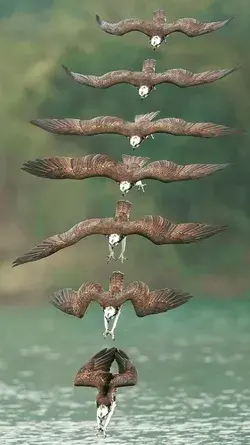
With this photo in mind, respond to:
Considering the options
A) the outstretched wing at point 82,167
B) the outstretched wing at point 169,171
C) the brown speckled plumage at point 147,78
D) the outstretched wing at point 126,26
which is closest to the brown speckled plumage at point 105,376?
the outstretched wing at point 169,171

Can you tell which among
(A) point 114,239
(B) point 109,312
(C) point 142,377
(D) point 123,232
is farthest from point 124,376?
(C) point 142,377

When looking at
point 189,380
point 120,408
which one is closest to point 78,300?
point 120,408

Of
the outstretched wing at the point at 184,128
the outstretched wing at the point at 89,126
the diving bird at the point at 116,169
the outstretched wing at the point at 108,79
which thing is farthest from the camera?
the outstretched wing at the point at 108,79

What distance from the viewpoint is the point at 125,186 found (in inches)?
647

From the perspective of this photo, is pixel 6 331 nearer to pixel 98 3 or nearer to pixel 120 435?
pixel 98 3

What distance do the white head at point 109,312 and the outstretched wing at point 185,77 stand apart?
394cm

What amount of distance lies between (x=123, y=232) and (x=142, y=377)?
19149mm

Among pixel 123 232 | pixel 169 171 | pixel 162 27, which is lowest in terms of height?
pixel 123 232

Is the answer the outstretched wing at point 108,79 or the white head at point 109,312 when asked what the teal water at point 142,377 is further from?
the white head at point 109,312

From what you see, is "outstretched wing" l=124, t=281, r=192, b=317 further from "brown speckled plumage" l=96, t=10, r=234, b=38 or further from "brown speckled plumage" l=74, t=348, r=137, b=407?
"brown speckled plumage" l=96, t=10, r=234, b=38

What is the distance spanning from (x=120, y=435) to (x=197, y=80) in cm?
1267

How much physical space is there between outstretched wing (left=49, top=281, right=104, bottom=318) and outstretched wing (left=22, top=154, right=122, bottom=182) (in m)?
1.58

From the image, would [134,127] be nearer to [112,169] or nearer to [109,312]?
[112,169]

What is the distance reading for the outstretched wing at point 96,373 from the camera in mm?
15260
